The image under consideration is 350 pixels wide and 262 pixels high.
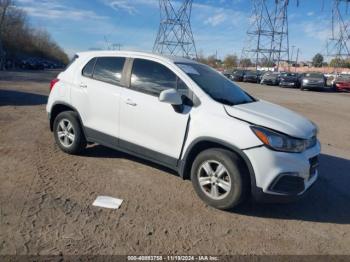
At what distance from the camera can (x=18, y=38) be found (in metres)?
72.6

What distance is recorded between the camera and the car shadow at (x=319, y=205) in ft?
13.4

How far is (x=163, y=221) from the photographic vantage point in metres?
3.70

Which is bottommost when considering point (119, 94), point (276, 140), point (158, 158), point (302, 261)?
point (302, 261)

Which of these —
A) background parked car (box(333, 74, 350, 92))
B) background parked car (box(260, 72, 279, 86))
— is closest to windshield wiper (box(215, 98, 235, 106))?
background parked car (box(333, 74, 350, 92))

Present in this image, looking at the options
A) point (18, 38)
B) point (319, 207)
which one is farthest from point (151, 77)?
point (18, 38)

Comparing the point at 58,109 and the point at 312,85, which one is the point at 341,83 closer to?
the point at 312,85

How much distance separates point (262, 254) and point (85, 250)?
1.69m

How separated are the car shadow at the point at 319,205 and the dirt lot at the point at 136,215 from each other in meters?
0.01

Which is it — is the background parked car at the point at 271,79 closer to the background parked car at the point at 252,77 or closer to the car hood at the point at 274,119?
the background parked car at the point at 252,77

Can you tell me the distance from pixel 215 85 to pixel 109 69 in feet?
5.48

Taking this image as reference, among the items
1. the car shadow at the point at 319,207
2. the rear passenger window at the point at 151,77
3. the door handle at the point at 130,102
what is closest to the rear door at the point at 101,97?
the door handle at the point at 130,102

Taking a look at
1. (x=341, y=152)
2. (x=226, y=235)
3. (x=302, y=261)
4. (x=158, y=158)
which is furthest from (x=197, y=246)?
(x=341, y=152)

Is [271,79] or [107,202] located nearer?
[107,202]

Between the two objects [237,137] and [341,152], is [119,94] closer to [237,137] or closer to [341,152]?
[237,137]
